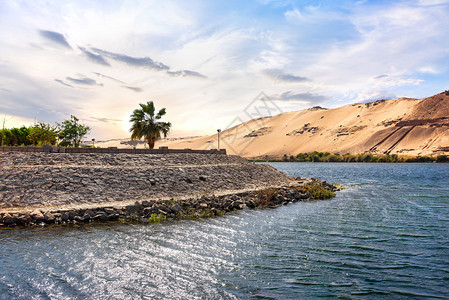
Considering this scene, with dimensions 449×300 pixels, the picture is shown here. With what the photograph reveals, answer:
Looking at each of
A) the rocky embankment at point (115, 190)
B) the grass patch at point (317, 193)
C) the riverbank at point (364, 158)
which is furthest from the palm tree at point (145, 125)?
the riverbank at point (364, 158)

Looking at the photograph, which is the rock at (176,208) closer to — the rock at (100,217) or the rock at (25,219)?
the rock at (100,217)

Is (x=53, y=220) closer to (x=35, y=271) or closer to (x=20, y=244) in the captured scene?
(x=20, y=244)

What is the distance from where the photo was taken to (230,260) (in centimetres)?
1109

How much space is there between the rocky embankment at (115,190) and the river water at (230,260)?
1.78 m

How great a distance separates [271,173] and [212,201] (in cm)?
1733

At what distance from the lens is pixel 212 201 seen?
72.2 feet

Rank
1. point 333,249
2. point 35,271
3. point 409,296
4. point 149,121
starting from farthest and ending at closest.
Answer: point 149,121 → point 333,249 → point 35,271 → point 409,296

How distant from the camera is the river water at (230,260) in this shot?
854cm

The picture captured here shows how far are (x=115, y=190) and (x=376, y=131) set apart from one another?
5756 inches

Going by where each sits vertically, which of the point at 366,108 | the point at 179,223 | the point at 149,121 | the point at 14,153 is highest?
the point at 366,108

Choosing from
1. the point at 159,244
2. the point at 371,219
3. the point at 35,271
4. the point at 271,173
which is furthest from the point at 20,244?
the point at 271,173

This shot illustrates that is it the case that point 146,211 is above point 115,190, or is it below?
below

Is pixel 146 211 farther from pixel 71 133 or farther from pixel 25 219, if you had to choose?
pixel 71 133

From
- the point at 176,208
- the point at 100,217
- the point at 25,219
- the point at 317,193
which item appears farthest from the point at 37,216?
the point at 317,193
